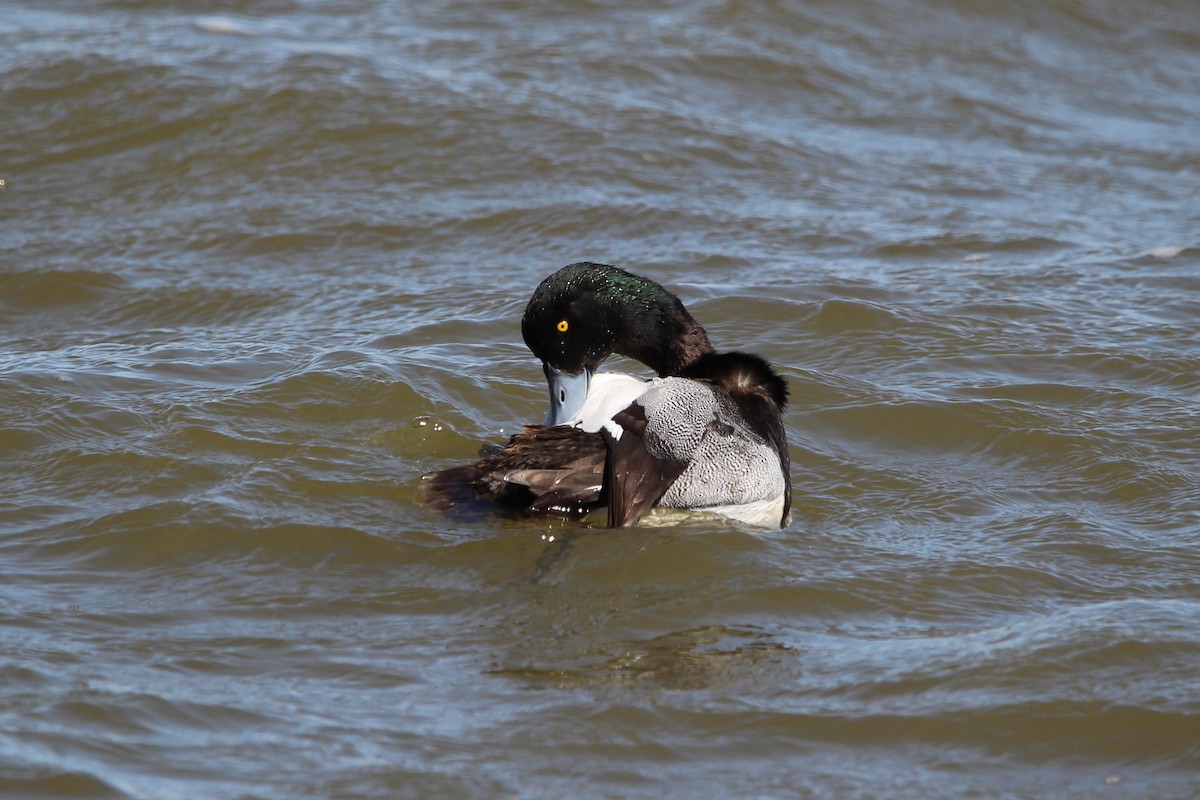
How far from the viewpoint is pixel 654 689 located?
4.06 meters

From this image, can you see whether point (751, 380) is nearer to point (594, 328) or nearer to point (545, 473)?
point (594, 328)

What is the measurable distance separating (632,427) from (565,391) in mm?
616

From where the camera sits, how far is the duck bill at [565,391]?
5520mm

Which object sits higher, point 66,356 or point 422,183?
point 422,183

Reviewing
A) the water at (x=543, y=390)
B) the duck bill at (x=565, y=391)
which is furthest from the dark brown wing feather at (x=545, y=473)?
the duck bill at (x=565, y=391)

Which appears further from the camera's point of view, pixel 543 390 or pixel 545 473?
pixel 543 390

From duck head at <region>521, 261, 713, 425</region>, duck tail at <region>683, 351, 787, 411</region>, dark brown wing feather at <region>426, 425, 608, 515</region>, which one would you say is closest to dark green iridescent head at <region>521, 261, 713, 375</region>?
duck head at <region>521, 261, 713, 425</region>

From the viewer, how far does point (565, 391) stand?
5.58 meters

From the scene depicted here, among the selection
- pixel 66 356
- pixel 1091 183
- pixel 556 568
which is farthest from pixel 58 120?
pixel 1091 183

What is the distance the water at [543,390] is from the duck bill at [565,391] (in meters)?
0.56

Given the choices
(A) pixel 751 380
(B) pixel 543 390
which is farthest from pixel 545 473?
(B) pixel 543 390

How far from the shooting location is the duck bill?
5520 millimetres

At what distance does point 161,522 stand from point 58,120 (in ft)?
17.7

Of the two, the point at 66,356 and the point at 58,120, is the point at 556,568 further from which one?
the point at 58,120
